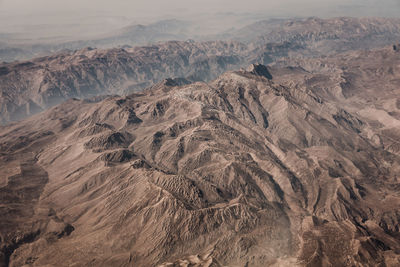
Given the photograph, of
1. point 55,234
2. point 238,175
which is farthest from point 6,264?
point 238,175

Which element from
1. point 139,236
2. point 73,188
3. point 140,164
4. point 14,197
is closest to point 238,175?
point 140,164

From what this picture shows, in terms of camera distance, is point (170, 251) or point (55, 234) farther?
point (55, 234)

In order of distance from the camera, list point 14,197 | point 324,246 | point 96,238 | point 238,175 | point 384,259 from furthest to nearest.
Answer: point 238,175, point 14,197, point 96,238, point 324,246, point 384,259

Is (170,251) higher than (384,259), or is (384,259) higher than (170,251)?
(384,259)

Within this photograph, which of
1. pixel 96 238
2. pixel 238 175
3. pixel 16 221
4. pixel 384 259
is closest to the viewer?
pixel 384 259

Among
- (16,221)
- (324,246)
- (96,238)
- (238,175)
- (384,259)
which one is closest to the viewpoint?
(384,259)

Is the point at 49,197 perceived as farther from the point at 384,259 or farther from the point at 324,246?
the point at 384,259

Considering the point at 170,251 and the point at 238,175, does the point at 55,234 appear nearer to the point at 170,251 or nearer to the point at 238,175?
the point at 170,251

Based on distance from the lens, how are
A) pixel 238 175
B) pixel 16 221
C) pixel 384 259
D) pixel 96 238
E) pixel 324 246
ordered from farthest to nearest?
1. pixel 238 175
2. pixel 16 221
3. pixel 96 238
4. pixel 324 246
5. pixel 384 259

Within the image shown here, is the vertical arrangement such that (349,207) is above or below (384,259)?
below
